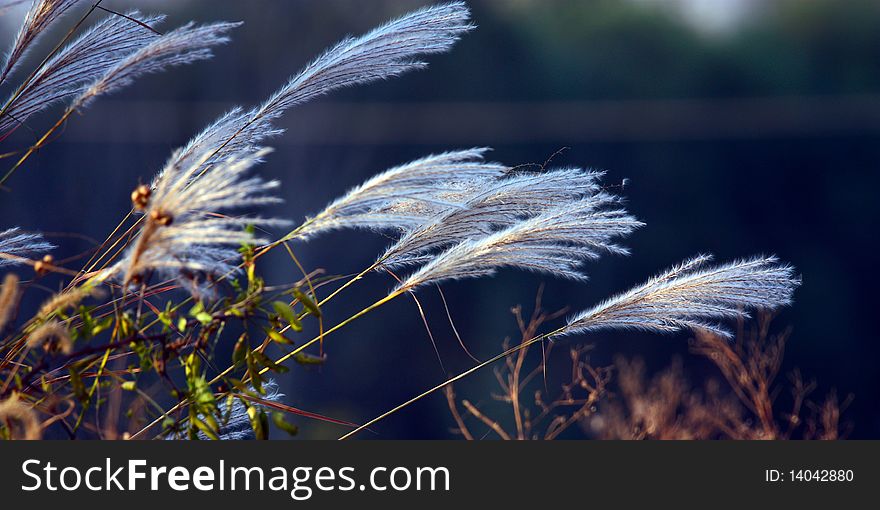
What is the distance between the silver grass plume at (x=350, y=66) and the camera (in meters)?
1.79

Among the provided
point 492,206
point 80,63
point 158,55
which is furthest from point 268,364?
point 80,63

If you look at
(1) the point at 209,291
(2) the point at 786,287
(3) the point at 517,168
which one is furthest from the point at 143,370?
(2) the point at 786,287

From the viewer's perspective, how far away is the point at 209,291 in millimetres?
1440

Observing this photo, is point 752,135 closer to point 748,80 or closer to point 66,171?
point 748,80

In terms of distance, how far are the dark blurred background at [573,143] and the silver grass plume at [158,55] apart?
7.64 meters

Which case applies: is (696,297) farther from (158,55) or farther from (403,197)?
(158,55)

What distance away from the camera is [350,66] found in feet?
5.92

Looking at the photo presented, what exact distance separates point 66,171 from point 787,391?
25.5 feet

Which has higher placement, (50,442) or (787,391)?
(787,391)

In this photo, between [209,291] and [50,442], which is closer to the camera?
[209,291]

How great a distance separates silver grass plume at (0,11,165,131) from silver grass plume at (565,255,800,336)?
3.50 ft

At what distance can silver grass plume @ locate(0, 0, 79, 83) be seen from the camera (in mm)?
1817

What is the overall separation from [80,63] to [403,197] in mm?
758

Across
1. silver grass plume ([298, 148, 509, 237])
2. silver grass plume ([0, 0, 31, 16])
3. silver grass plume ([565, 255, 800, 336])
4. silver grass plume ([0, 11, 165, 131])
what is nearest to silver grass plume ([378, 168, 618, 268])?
silver grass plume ([298, 148, 509, 237])
